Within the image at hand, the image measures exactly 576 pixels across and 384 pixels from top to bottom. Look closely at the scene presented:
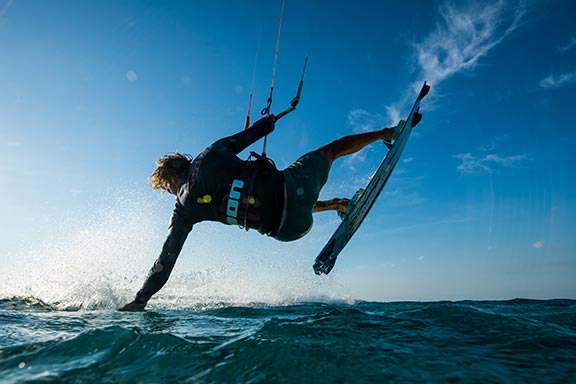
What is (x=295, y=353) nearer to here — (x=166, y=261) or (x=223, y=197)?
(x=223, y=197)

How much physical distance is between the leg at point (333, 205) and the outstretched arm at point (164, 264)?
3336 mm

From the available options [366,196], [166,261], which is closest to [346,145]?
[366,196]

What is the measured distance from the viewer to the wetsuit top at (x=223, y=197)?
4426 millimetres

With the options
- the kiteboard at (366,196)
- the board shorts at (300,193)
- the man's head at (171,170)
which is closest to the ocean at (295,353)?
the board shorts at (300,193)

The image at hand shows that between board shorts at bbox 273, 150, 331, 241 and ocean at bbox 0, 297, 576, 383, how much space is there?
5.03 feet

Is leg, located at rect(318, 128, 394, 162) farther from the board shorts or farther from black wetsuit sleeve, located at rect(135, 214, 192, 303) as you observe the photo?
black wetsuit sleeve, located at rect(135, 214, 192, 303)

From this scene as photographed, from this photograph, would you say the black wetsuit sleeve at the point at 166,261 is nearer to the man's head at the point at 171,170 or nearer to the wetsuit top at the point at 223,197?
the wetsuit top at the point at 223,197

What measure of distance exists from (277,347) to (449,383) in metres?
1.26

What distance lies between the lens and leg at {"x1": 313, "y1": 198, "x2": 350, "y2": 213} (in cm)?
721

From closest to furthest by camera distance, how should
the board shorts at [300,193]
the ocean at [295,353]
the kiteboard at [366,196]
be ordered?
1. the ocean at [295,353]
2. the board shorts at [300,193]
3. the kiteboard at [366,196]

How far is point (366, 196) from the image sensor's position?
22.6 ft

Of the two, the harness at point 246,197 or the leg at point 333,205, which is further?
the leg at point 333,205

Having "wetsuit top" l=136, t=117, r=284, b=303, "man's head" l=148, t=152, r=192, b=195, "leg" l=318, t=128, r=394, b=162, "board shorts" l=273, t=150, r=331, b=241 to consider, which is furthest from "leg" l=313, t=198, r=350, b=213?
"man's head" l=148, t=152, r=192, b=195

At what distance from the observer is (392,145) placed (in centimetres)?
650
